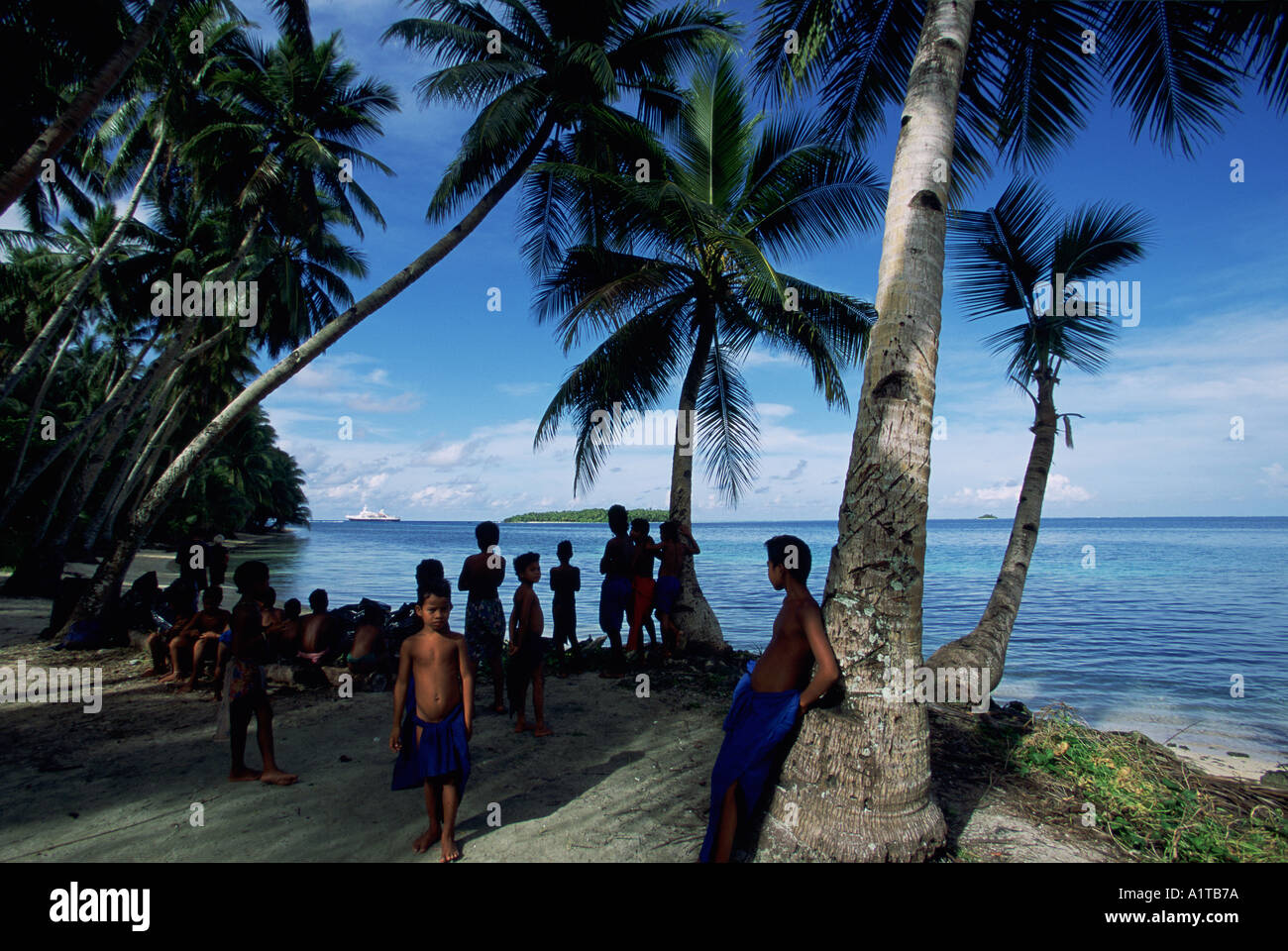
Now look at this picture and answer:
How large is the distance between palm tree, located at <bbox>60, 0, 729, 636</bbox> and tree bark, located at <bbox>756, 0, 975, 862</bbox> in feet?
23.0

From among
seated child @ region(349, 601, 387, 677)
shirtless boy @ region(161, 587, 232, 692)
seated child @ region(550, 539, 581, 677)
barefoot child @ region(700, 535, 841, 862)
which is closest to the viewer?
barefoot child @ region(700, 535, 841, 862)

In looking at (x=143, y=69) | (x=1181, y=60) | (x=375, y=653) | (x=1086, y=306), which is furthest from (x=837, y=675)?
(x=143, y=69)

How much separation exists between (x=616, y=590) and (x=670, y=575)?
1.08 meters

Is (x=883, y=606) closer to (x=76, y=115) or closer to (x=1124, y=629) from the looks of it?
(x=76, y=115)

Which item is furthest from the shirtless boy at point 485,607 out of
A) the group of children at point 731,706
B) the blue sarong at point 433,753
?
the blue sarong at point 433,753

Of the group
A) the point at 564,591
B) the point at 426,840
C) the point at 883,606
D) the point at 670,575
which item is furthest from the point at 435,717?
the point at 670,575

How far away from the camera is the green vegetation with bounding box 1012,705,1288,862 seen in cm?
372

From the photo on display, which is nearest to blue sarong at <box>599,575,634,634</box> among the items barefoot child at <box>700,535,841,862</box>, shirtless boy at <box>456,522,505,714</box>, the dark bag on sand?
shirtless boy at <box>456,522,505,714</box>

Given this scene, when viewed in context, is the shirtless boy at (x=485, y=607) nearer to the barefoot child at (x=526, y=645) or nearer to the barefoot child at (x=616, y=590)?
the barefoot child at (x=526, y=645)

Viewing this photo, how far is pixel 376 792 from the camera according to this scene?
4441mm

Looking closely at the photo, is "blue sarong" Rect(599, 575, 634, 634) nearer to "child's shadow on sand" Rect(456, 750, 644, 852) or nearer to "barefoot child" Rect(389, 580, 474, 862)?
"child's shadow on sand" Rect(456, 750, 644, 852)

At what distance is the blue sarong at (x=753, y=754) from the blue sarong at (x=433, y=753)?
1441 mm
